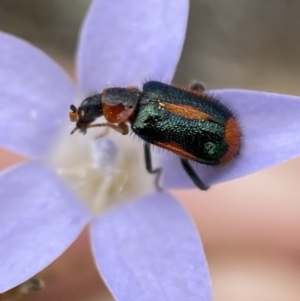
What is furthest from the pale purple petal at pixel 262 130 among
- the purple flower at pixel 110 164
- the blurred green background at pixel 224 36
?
the blurred green background at pixel 224 36

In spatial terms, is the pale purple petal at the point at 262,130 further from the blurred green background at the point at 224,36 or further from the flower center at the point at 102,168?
the blurred green background at the point at 224,36

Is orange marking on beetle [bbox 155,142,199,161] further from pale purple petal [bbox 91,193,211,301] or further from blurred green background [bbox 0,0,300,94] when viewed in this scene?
blurred green background [bbox 0,0,300,94]

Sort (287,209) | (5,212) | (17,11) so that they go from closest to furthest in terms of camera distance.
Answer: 1. (5,212)
2. (287,209)
3. (17,11)

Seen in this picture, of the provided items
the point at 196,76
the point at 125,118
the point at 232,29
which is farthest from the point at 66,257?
the point at 232,29

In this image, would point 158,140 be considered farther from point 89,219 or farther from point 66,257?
point 66,257

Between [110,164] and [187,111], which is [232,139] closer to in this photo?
[187,111]

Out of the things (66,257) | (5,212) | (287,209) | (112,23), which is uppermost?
(112,23)
